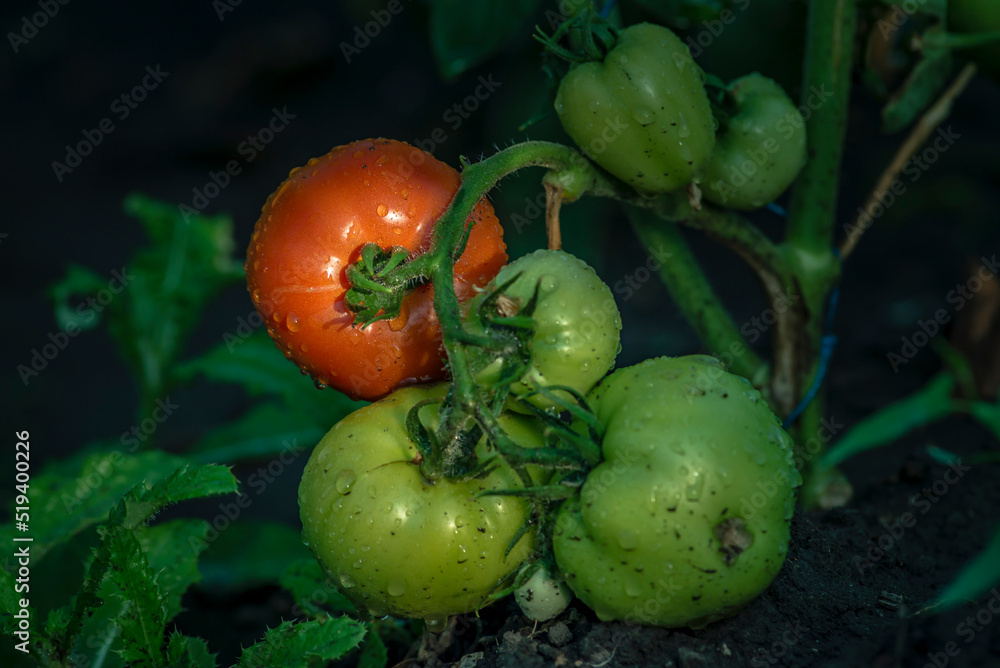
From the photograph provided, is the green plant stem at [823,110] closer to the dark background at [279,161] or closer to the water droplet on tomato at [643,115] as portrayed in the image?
the water droplet on tomato at [643,115]

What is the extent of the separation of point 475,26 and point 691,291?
0.82 meters

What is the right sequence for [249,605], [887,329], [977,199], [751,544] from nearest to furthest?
1. [751,544]
2. [249,605]
3. [887,329]
4. [977,199]

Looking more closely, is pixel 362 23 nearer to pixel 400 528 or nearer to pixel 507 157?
pixel 507 157

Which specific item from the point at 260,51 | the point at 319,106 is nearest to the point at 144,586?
the point at 319,106

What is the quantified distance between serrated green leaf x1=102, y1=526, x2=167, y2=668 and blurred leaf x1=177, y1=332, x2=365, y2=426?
787 mm

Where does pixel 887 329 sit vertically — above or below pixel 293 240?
below

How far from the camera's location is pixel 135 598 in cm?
127

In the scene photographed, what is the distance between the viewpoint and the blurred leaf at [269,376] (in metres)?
2.08

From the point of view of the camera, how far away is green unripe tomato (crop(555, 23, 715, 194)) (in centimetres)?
126

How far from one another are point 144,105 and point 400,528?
10.6 feet

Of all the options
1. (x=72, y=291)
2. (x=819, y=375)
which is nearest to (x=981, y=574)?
Result: (x=819, y=375)

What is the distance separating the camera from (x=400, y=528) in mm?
1140

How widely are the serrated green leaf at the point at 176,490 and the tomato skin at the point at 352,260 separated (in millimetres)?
218

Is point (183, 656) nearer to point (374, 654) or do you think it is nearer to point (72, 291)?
point (374, 654)
